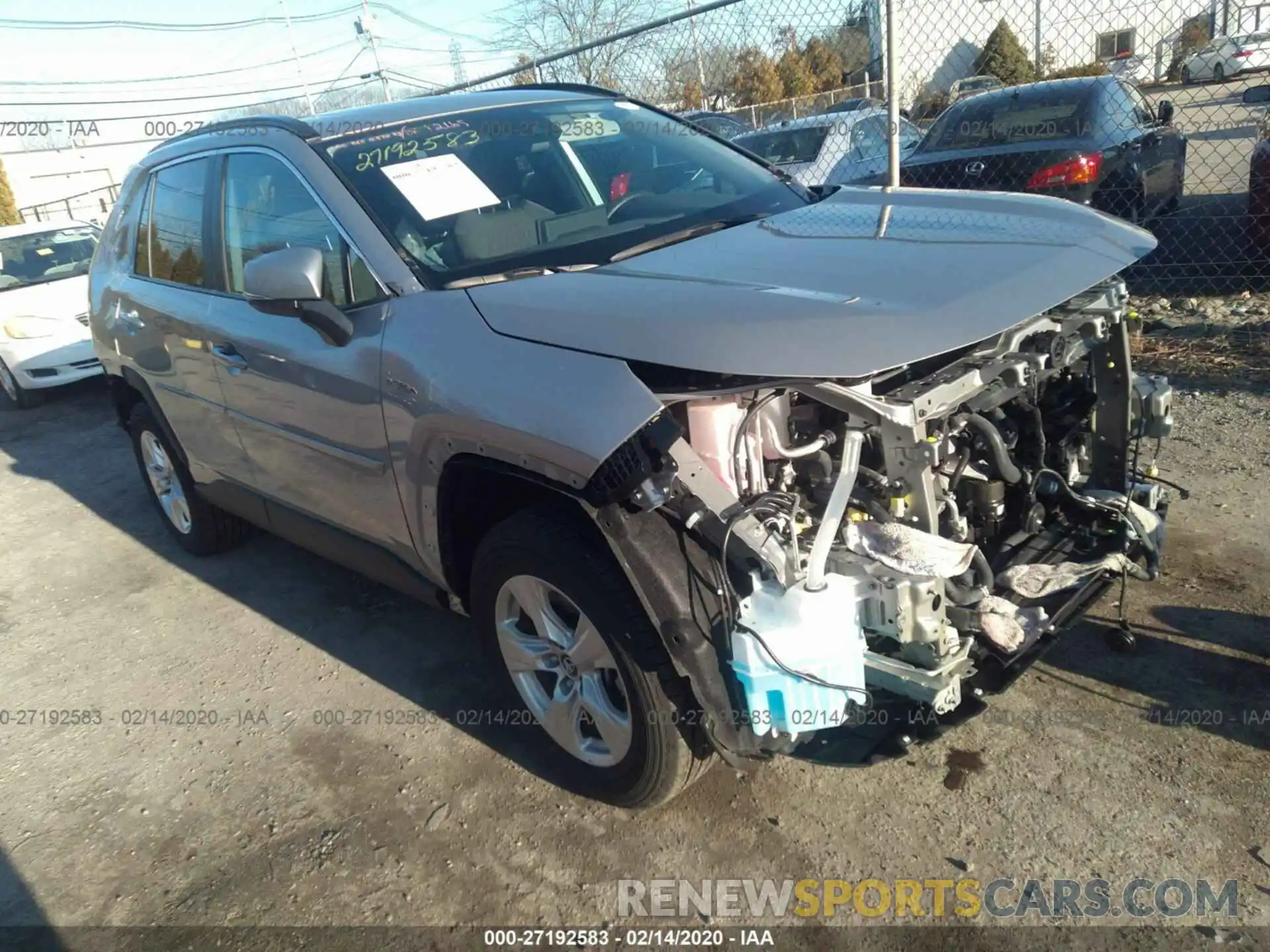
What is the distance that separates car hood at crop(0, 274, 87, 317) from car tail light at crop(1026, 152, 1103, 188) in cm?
870

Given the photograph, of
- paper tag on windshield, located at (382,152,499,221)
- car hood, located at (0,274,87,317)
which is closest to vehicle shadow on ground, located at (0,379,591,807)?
paper tag on windshield, located at (382,152,499,221)

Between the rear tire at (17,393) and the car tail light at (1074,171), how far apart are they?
30.3ft

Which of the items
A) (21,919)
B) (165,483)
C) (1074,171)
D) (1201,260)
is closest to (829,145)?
(1074,171)

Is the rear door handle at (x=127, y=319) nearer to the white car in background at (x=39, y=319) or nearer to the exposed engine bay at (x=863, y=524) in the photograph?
the exposed engine bay at (x=863, y=524)

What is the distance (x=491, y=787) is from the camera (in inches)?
120

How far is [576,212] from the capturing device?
130 inches

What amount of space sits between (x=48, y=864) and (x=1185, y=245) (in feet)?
28.3

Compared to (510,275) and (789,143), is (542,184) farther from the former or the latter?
(789,143)

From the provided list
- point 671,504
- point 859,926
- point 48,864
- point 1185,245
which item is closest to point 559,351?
point 671,504

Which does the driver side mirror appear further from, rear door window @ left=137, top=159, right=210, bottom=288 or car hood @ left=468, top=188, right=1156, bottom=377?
rear door window @ left=137, top=159, right=210, bottom=288

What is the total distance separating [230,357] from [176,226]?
3.33ft

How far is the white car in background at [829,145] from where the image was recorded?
9.25 meters

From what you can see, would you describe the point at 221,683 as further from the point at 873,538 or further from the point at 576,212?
the point at 873,538

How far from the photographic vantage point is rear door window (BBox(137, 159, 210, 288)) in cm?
399
